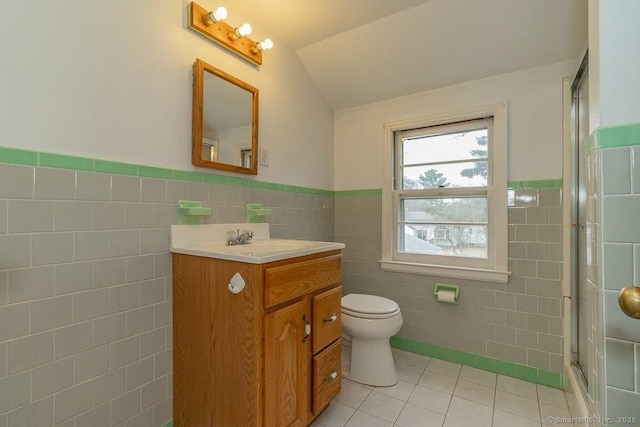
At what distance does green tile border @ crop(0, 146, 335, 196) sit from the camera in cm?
97

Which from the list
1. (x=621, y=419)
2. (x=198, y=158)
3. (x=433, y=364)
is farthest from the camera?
(x=433, y=364)

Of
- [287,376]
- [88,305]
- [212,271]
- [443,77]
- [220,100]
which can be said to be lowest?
[287,376]

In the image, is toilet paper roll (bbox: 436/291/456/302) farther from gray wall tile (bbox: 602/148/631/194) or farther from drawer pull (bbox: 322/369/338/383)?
gray wall tile (bbox: 602/148/631/194)

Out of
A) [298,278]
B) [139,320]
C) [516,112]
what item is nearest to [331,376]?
[298,278]

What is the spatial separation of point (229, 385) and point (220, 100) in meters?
1.42

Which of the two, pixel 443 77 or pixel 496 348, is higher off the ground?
pixel 443 77

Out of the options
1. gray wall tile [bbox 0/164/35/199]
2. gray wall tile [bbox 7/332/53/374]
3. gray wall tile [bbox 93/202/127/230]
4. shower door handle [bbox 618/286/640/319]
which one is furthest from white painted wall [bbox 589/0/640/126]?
gray wall tile [bbox 7/332/53/374]

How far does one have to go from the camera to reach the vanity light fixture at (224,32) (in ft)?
4.78

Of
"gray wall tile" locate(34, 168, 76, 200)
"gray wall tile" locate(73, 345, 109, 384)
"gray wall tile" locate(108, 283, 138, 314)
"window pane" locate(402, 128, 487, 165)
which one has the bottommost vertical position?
"gray wall tile" locate(73, 345, 109, 384)

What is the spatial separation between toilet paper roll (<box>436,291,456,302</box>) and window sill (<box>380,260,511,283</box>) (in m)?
0.12

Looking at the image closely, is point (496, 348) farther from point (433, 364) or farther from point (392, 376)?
point (392, 376)

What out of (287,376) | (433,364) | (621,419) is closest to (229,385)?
(287,376)

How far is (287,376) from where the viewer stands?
125 cm

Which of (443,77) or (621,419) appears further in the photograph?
(443,77)
